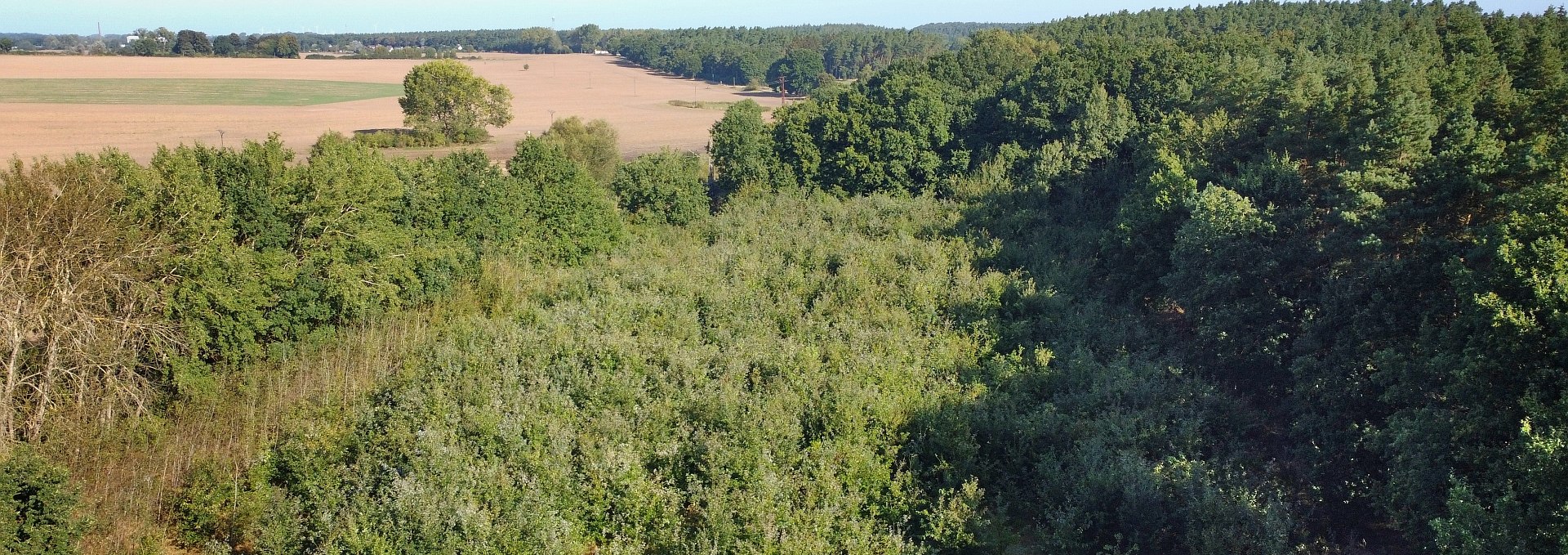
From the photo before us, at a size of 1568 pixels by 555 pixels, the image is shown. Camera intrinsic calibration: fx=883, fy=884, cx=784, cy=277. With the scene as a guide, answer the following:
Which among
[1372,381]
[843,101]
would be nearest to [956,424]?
[1372,381]

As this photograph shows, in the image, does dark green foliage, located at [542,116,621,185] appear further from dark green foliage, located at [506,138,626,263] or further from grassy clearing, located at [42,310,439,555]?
grassy clearing, located at [42,310,439,555]

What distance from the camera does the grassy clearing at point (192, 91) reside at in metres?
61.2

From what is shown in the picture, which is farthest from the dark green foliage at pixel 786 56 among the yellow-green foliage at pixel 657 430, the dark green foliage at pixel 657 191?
the yellow-green foliage at pixel 657 430

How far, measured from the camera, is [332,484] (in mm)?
15062

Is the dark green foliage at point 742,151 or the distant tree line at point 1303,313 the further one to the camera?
the dark green foliage at point 742,151

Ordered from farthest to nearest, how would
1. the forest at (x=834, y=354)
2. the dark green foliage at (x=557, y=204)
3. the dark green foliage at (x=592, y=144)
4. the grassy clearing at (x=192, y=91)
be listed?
the grassy clearing at (x=192, y=91)
the dark green foliage at (x=592, y=144)
the dark green foliage at (x=557, y=204)
the forest at (x=834, y=354)

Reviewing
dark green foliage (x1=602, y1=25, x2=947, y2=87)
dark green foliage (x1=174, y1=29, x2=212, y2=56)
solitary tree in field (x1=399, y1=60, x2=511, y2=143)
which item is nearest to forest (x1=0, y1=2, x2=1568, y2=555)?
solitary tree in field (x1=399, y1=60, x2=511, y2=143)

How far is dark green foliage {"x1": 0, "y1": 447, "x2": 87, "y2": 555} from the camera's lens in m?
12.5

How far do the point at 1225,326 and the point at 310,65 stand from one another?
124 meters

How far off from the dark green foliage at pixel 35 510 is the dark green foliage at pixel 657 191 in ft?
84.6

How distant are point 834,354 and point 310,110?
70852mm

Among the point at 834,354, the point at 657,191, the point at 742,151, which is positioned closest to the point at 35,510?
the point at 834,354

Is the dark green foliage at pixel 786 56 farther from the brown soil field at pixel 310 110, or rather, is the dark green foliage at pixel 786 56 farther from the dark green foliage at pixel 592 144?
the dark green foliage at pixel 592 144

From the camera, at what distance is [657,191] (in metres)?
38.6
